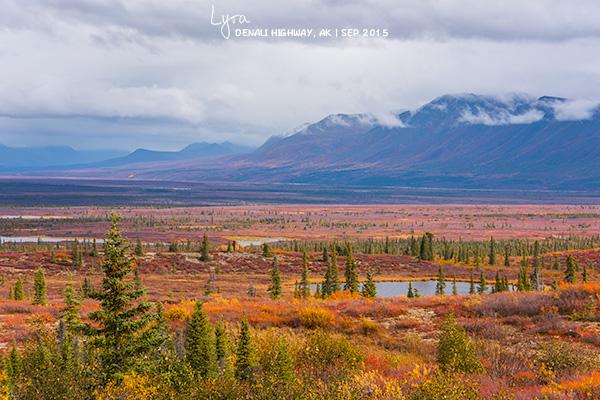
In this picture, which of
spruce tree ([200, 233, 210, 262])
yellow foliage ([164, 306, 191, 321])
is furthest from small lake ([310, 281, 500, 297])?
yellow foliage ([164, 306, 191, 321])

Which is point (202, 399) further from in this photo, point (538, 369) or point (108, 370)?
point (538, 369)

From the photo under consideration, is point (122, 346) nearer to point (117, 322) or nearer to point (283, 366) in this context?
point (117, 322)

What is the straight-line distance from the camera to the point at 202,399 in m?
11.7

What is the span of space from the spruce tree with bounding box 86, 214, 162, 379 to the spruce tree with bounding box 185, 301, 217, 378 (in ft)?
3.59

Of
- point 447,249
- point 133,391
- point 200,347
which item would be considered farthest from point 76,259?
point 133,391

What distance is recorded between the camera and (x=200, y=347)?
17156 millimetres

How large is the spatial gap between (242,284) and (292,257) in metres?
27.5

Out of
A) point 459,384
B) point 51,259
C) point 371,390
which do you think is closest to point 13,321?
point 371,390

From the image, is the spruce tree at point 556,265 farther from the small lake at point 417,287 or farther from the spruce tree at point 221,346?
the spruce tree at point 221,346

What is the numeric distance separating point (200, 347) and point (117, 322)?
2484 mm

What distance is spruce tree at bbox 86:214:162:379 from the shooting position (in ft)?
53.2

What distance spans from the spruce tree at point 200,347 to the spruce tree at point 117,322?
109cm

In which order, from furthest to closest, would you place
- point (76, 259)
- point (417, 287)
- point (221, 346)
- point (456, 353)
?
point (76, 259) < point (417, 287) < point (221, 346) < point (456, 353)

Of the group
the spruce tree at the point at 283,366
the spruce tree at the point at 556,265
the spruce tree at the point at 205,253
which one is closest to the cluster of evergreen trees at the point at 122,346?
the spruce tree at the point at 283,366
